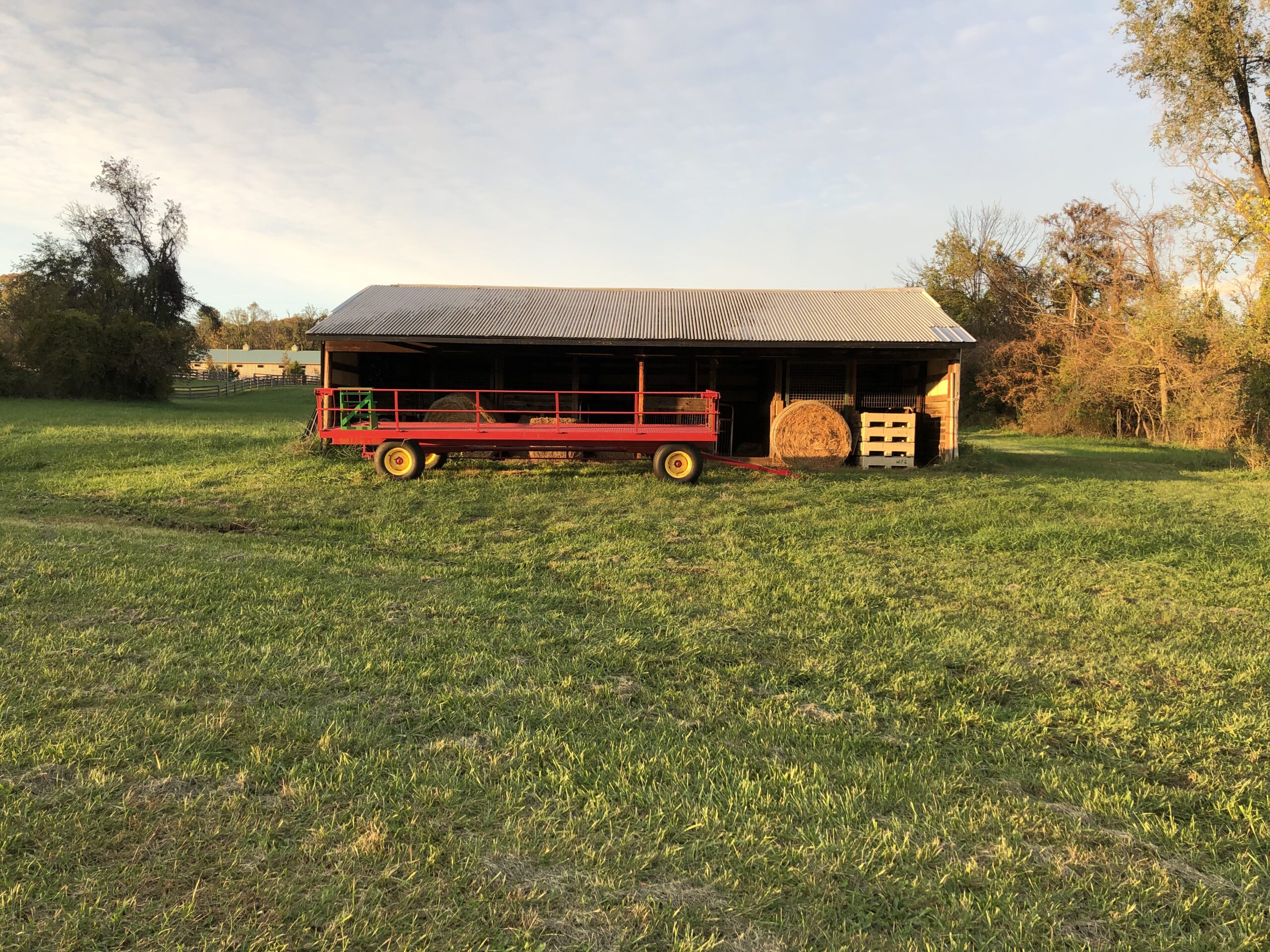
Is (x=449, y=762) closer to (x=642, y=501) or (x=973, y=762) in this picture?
(x=973, y=762)

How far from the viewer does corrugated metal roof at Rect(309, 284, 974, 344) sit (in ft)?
44.3

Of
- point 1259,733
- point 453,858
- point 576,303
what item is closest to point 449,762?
point 453,858

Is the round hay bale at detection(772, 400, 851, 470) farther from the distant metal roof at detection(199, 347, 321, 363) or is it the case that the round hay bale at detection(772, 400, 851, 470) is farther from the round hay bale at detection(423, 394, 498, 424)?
the distant metal roof at detection(199, 347, 321, 363)

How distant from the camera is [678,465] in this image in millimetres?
12172

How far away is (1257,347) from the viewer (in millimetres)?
16125

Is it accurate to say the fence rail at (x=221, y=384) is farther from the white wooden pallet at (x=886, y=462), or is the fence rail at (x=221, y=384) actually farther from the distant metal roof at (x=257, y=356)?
the white wooden pallet at (x=886, y=462)

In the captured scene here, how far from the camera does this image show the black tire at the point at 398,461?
38.7 feet

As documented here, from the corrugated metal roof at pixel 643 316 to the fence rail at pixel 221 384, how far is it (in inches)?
942

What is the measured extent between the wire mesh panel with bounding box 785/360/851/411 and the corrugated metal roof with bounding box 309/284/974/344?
106 centimetres

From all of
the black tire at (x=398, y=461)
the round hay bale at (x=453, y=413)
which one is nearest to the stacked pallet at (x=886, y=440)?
the round hay bale at (x=453, y=413)

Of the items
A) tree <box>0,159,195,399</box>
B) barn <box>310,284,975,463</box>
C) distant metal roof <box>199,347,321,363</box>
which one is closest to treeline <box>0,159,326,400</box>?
tree <box>0,159,195,399</box>

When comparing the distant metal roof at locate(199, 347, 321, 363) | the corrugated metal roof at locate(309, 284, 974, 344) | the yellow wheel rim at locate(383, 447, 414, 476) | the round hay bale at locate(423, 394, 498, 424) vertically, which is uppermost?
the distant metal roof at locate(199, 347, 321, 363)

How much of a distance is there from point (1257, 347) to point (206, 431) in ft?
84.6

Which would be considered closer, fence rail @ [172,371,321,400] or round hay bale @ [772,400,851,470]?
round hay bale @ [772,400,851,470]
